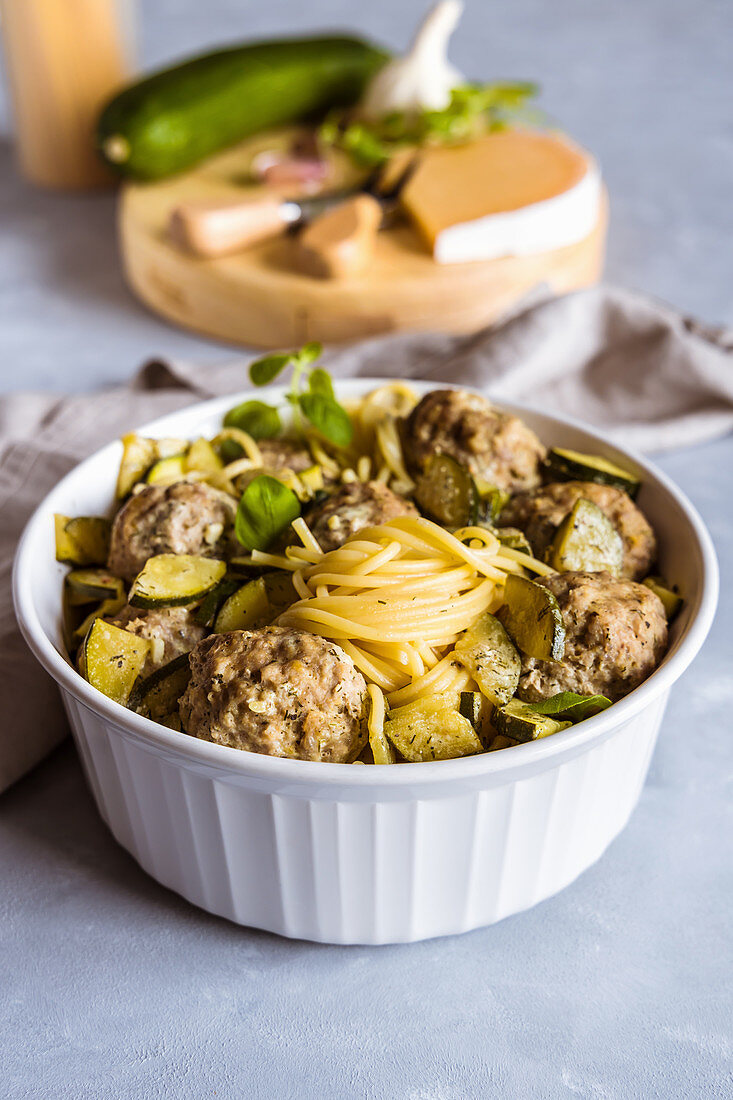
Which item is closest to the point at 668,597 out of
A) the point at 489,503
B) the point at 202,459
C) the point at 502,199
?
the point at 489,503

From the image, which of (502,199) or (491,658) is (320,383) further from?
(502,199)

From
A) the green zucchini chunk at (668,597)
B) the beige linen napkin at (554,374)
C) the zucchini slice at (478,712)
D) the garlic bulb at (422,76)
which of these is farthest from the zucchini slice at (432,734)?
the garlic bulb at (422,76)

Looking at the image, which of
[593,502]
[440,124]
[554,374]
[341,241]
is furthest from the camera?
[440,124]

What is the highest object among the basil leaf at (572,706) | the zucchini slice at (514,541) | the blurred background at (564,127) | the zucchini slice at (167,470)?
the basil leaf at (572,706)

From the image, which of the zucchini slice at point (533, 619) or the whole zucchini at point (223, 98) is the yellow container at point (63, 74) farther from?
the zucchini slice at point (533, 619)

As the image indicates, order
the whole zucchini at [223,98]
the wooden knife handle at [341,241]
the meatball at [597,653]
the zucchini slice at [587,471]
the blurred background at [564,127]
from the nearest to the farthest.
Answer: the meatball at [597,653] → the zucchini slice at [587,471] → the wooden knife handle at [341,241] → the blurred background at [564,127] → the whole zucchini at [223,98]

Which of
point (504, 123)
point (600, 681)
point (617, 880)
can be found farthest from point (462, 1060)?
point (504, 123)
